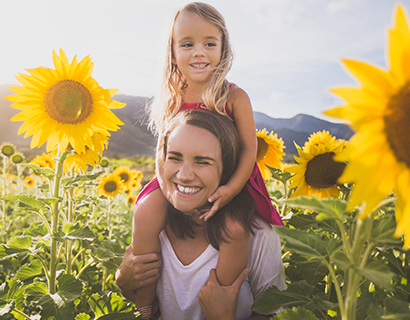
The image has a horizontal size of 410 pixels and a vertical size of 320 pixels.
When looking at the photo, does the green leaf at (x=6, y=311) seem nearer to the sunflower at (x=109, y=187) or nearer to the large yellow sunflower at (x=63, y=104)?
the large yellow sunflower at (x=63, y=104)

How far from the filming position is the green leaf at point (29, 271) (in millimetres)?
2107

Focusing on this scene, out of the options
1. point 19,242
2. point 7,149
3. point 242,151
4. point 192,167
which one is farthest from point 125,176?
point 192,167

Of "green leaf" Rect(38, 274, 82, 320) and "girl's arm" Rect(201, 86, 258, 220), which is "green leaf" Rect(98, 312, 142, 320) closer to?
"green leaf" Rect(38, 274, 82, 320)

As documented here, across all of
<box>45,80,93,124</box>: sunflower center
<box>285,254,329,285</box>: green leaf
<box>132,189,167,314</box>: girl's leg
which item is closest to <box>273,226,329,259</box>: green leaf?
<box>285,254,329,285</box>: green leaf

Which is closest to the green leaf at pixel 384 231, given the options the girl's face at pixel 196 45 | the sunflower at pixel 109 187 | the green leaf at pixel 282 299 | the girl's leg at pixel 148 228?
the green leaf at pixel 282 299

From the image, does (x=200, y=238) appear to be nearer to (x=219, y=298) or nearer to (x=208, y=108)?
(x=219, y=298)

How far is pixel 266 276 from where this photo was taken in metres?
1.70

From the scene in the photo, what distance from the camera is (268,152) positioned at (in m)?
3.11

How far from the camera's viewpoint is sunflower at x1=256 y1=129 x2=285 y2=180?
3.06 m

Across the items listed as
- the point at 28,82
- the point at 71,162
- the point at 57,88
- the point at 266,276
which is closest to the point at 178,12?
the point at 57,88

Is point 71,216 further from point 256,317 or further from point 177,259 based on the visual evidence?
point 256,317

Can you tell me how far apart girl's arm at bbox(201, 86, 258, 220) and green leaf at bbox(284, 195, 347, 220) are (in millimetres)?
750

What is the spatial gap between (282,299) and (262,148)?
1.88m

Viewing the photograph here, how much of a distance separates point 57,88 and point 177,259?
1361mm
